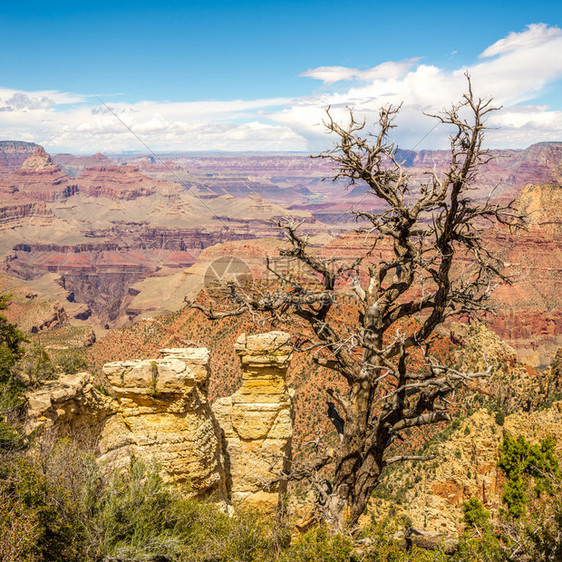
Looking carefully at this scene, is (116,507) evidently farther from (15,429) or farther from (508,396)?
(508,396)

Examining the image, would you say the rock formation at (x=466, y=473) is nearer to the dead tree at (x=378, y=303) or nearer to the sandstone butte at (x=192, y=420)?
the sandstone butte at (x=192, y=420)

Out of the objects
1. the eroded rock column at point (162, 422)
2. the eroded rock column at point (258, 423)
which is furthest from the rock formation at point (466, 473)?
the eroded rock column at point (162, 422)

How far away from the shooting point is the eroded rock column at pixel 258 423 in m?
11.2

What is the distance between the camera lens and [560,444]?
836 inches

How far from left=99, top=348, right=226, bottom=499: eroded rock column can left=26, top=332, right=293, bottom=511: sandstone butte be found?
21mm

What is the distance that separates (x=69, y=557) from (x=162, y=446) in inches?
105

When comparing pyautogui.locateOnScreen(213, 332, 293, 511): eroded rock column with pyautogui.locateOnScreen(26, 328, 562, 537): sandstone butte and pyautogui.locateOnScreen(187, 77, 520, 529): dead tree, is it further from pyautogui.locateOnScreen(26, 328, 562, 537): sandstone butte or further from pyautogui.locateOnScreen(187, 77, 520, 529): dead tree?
pyautogui.locateOnScreen(187, 77, 520, 529): dead tree

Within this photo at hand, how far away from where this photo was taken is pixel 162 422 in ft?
32.1

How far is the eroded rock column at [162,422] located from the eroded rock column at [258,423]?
4.62 ft

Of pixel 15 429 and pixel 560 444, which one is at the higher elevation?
pixel 15 429

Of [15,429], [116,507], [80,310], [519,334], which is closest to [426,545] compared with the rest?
[116,507]

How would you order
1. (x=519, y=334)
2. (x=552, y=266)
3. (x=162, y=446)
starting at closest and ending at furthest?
(x=162, y=446) < (x=519, y=334) < (x=552, y=266)

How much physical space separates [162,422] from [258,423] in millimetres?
2574

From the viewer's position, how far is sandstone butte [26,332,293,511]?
9711 mm
